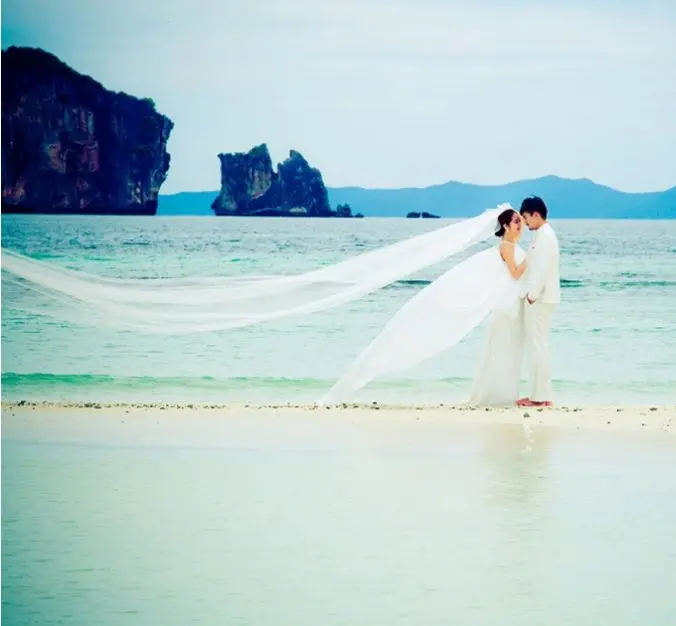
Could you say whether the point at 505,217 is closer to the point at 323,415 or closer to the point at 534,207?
the point at 534,207

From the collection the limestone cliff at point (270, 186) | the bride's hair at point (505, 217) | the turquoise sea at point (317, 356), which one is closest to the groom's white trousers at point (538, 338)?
the bride's hair at point (505, 217)

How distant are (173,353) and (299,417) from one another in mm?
6100

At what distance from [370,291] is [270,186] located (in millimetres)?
69681

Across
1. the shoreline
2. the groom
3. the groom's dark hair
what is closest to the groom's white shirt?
the groom

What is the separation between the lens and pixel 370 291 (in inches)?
416

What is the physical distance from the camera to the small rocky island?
74.1 m

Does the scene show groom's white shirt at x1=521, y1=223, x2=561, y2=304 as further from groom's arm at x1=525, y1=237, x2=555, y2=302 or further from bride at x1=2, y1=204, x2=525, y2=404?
bride at x1=2, y1=204, x2=525, y2=404

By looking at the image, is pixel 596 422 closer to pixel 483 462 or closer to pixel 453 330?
pixel 453 330

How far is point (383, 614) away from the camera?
5219mm

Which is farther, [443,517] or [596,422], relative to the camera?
[596,422]

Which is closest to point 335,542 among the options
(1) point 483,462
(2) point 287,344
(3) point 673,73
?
(1) point 483,462

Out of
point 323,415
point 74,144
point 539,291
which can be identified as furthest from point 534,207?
point 74,144

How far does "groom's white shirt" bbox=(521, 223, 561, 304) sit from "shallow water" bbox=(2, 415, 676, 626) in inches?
59.5

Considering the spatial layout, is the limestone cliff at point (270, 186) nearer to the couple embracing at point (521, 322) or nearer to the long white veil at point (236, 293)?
the long white veil at point (236, 293)
